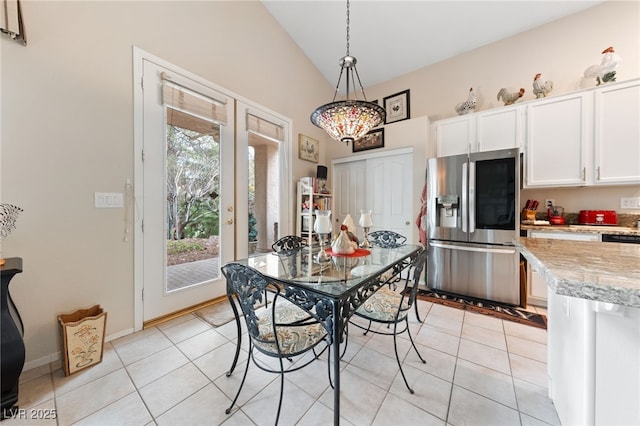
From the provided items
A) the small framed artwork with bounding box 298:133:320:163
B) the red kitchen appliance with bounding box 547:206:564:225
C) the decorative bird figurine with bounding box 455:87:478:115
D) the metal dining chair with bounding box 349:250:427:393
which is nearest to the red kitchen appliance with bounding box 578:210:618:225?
the red kitchen appliance with bounding box 547:206:564:225

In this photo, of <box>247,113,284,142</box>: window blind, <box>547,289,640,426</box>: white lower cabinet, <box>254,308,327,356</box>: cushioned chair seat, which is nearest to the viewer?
<box>547,289,640,426</box>: white lower cabinet

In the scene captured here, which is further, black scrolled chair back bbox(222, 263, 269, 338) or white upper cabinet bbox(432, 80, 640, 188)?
white upper cabinet bbox(432, 80, 640, 188)

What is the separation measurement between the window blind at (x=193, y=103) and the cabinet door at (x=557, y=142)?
362 cm

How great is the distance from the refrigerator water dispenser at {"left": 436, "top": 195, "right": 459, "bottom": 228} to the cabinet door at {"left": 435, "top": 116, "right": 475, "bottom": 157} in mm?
717

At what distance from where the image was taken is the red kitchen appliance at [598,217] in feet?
8.21

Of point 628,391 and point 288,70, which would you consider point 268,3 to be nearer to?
point 288,70

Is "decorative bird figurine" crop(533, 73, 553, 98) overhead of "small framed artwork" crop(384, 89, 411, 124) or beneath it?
beneath

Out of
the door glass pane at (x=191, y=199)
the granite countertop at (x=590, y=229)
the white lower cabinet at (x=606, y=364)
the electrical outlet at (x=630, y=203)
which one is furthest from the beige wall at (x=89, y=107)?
the white lower cabinet at (x=606, y=364)

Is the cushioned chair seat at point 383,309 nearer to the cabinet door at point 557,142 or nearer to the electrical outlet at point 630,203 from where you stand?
the cabinet door at point 557,142

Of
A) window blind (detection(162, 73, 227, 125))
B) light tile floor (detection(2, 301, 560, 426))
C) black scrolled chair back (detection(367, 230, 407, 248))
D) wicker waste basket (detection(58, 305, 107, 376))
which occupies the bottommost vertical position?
light tile floor (detection(2, 301, 560, 426))

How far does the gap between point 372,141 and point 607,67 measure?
8.53ft

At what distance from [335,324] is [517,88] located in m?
3.90

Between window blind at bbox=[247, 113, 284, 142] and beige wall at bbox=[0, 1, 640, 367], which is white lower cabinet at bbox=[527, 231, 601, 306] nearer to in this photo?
beige wall at bbox=[0, 1, 640, 367]

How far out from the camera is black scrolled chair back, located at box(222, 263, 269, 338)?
43.5 inches
